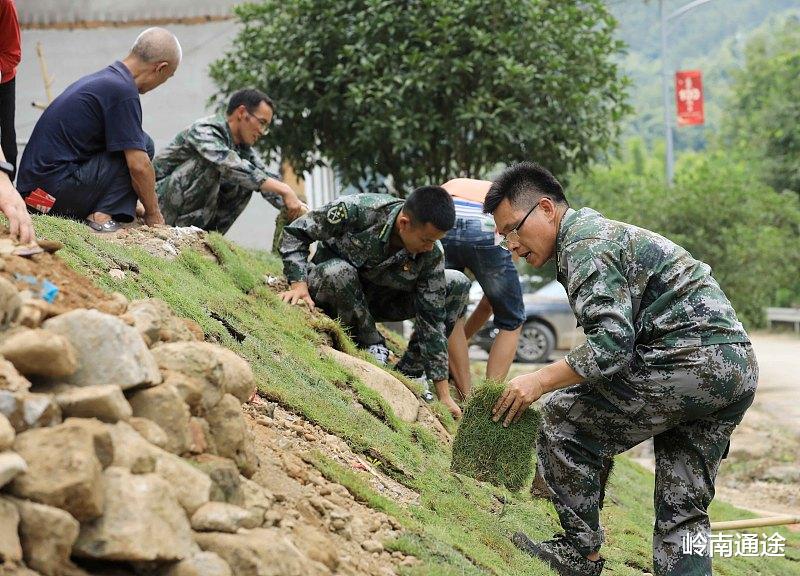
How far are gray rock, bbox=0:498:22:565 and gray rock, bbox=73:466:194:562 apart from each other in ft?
0.77

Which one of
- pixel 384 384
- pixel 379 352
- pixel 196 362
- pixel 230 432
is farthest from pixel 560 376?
pixel 379 352

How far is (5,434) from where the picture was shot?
11.3 feet

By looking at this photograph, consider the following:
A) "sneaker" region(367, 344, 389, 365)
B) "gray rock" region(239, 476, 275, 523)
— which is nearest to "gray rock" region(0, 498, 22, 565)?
"gray rock" region(239, 476, 275, 523)

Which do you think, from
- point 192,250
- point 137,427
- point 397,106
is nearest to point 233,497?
point 137,427

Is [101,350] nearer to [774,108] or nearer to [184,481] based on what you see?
[184,481]

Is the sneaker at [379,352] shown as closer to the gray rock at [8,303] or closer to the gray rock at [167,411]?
the gray rock at [167,411]

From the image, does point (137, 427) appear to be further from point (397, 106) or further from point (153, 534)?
point (397, 106)

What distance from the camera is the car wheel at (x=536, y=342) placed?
779 inches

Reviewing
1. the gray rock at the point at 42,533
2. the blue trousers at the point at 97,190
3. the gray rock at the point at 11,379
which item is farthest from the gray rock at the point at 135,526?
the blue trousers at the point at 97,190

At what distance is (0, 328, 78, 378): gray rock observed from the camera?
12.4 ft

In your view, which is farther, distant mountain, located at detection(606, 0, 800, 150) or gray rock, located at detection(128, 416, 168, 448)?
distant mountain, located at detection(606, 0, 800, 150)

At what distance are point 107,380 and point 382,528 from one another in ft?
4.99

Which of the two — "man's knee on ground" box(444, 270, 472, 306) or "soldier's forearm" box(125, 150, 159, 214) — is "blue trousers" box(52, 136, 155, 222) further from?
"man's knee on ground" box(444, 270, 472, 306)

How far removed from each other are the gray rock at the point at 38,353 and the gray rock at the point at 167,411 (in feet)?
0.94
